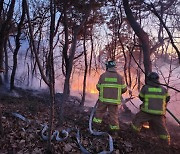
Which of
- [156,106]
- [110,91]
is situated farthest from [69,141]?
[156,106]

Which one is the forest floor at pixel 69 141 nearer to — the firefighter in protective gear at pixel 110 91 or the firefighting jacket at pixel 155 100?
the firefighter in protective gear at pixel 110 91

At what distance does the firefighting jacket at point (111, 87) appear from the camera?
7.34m

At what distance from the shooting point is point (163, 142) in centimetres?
679

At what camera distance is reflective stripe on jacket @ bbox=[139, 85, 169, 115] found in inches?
272

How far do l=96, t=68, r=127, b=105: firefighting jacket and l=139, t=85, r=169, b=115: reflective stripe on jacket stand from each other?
74 centimetres

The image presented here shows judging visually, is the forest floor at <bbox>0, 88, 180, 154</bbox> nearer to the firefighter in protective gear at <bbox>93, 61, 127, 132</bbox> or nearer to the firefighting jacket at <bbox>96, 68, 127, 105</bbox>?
the firefighter in protective gear at <bbox>93, 61, 127, 132</bbox>

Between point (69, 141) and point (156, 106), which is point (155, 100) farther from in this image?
point (69, 141)

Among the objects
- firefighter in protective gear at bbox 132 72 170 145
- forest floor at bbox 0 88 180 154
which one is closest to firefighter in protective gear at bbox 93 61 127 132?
forest floor at bbox 0 88 180 154

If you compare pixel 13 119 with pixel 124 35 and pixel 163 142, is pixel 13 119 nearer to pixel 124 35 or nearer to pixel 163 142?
pixel 163 142

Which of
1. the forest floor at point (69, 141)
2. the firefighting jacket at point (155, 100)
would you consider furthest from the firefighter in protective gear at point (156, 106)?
the forest floor at point (69, 141)

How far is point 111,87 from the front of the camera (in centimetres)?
734

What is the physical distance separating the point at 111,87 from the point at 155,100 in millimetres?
1210

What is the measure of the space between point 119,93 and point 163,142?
66.4 inches

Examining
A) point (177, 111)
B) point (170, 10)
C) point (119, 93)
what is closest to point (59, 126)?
point (119, 93)
